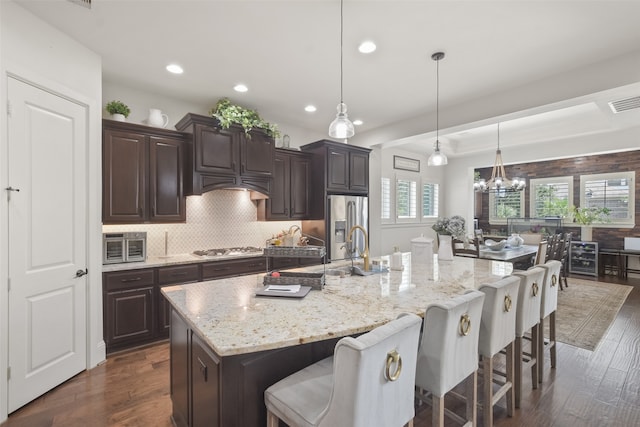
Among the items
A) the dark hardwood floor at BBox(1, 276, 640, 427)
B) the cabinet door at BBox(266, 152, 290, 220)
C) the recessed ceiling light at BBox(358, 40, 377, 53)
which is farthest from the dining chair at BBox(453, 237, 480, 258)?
the recessed ceiling light at BBox(358, 40, 377, 53)

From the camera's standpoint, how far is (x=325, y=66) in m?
3.09

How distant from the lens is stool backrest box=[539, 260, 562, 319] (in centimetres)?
241

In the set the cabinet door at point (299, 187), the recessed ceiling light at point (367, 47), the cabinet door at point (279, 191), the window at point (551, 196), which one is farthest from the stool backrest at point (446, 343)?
the window at point (551, 196)

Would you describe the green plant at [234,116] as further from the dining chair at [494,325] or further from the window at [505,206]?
the window at [505,206]

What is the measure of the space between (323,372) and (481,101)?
3907 millimetres

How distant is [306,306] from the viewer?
1.64 meters

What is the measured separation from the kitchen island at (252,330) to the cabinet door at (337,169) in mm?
2684

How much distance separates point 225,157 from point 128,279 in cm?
172

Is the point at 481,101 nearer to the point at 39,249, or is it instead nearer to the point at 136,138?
the point at 136,138

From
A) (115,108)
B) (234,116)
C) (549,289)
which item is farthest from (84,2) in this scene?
(549,289)

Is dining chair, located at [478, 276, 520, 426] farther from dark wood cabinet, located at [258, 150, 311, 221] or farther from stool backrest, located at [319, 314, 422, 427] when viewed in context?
dark wood cabinet, located at [258, 150, 311, 221]

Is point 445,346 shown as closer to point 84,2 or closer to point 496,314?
point 496,314

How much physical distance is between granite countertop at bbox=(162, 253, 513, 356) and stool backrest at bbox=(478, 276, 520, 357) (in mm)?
230

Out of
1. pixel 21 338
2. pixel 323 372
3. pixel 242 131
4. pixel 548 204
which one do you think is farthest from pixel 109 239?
pixel 548 204
